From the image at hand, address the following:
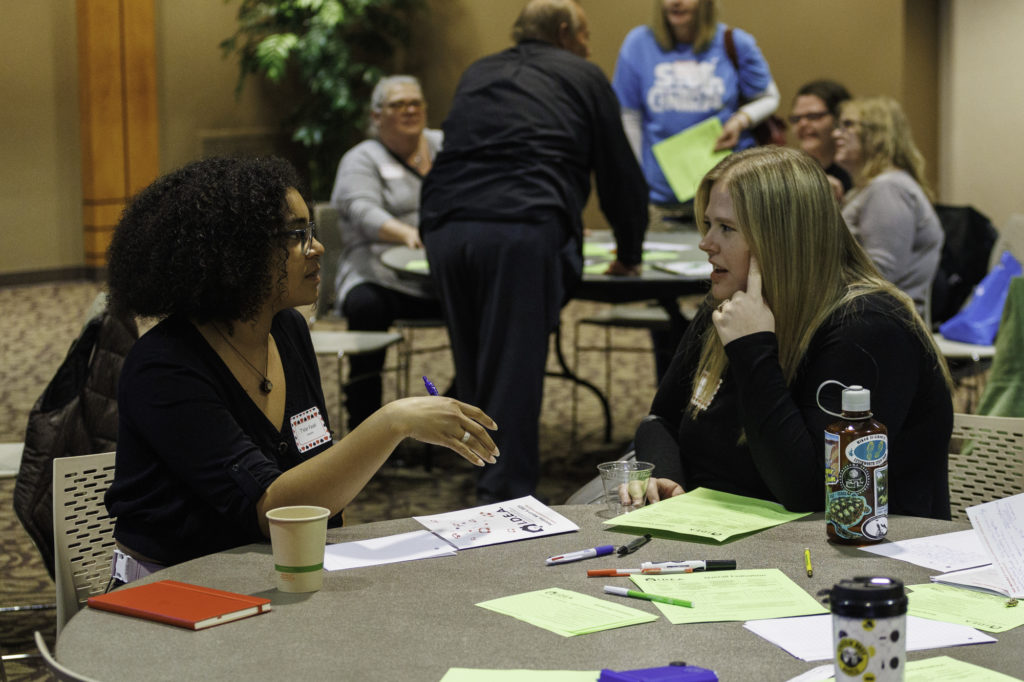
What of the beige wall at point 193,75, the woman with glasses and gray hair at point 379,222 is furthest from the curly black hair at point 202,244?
the beige wall at point 193,75

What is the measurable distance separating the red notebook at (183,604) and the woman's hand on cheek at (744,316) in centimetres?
97

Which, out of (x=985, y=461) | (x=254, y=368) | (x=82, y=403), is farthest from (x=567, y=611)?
(x=82, y=403)

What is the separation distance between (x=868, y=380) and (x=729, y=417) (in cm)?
31

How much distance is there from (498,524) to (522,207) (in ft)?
7.08

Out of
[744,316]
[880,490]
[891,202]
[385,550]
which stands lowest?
[385,550]

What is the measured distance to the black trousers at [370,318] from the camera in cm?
533

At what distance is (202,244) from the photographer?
2064mm

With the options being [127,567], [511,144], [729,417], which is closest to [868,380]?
[729,417]

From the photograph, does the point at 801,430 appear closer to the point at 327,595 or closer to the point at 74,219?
the point at 327,595

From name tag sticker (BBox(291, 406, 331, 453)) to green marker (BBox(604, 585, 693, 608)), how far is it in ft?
2.51

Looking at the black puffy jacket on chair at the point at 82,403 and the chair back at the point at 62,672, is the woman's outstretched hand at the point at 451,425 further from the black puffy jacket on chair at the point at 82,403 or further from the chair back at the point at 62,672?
the black puffy jacket on chair at the point at 82,403

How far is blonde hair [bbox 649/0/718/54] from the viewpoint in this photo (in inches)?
213

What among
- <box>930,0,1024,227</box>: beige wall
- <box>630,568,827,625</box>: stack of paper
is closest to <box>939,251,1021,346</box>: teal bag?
<box>630,568,827,625</box>: stack of paper

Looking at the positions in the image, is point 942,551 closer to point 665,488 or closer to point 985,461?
point 665,488
